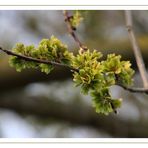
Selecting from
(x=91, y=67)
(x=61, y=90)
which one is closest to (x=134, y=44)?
(x=91, y=67)

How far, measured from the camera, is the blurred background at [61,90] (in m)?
1.57

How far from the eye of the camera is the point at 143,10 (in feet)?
4.90

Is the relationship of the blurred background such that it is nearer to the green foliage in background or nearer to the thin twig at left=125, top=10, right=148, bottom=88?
the thin twig at left=125, top=10, right=148, bottom=88

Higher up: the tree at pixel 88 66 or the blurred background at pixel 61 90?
the blurred background at pixel 61 90

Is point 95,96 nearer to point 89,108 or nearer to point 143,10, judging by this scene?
point 143,10

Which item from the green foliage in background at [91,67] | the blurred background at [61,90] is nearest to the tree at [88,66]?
the green foliage in background at [91,67]

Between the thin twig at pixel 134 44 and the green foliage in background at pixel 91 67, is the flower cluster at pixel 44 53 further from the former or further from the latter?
the thin twig at pixel 134 44

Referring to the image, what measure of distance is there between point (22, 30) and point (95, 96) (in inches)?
24.9

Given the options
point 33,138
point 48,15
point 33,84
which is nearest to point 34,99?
point 33,84

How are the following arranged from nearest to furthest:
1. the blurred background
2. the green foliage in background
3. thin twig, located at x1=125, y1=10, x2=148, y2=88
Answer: the green foliage in background < thin twig, located at x1=125, y1=10, x2=148, y2=88 < the blurred background

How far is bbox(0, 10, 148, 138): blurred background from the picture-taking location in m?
1.57

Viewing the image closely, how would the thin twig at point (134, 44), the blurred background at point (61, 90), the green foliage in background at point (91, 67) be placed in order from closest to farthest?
the green foliage in background at point (91, 67)
the thin twig at point (134, 44)
the blurred background at point (61, 90)

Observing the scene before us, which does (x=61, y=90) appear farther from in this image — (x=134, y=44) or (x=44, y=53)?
(x=44, y=53)

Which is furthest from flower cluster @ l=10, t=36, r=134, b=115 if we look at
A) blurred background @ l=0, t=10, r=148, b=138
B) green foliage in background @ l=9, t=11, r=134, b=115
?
blurred background @ l=0, t=10, r=148, b=138
